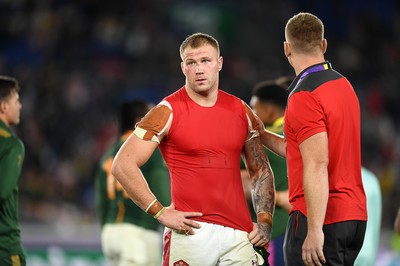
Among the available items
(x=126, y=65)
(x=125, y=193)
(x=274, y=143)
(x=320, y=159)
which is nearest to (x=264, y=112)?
(x=274, y=143)

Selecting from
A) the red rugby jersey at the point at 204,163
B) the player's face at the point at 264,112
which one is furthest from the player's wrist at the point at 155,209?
the player's face at the point at 264,112

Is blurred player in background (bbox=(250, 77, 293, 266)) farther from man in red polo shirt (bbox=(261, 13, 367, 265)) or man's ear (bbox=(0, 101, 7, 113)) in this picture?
man's ear (bbox=(0, 101, 7, 113))

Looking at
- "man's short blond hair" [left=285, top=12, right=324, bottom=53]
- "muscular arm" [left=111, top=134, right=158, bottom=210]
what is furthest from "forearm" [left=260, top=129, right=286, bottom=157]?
"muscular arm" [left=111, top=134, right=158, bottom=210]

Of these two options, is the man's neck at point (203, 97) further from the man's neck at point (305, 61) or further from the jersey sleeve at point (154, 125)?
the man's neck at point (305, 61)

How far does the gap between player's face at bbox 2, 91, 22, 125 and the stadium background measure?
23.2 feet

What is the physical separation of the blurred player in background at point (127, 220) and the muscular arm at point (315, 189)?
341 centimetres

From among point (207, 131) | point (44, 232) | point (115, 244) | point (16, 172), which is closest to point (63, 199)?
point (44, 232)

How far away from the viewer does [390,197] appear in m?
16.2

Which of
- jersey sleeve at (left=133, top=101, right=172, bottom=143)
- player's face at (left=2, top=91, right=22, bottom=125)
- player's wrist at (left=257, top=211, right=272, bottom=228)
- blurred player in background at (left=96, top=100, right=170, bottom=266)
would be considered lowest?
blurred player in background at (left=96, top=100, right=170, bottom=266)

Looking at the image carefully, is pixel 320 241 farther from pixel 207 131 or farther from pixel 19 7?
pixel 19 7

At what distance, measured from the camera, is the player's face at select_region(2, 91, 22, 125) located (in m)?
7.14

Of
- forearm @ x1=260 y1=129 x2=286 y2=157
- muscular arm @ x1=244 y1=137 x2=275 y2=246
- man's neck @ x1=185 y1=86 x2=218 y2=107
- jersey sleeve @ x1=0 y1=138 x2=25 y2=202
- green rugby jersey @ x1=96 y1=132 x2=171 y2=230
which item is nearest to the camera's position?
man's neck @ x1=185 y1=86 x2=218 y2=107

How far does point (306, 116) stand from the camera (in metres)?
5.24

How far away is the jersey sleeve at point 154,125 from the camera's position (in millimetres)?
5488
